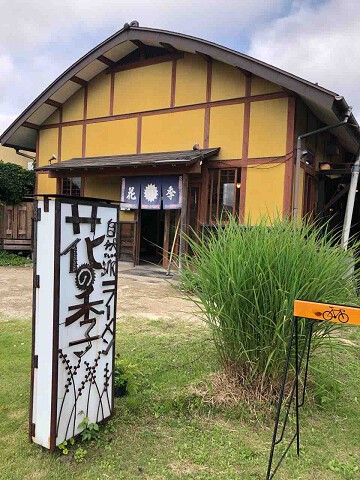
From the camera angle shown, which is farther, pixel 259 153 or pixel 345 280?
pixel 259 153

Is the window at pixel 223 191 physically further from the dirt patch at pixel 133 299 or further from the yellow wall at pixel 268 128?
the dirt patch at pixel 133 299

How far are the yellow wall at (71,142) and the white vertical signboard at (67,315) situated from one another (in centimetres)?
930

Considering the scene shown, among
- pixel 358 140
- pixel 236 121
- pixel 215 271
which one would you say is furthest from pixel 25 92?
pixel 215 271

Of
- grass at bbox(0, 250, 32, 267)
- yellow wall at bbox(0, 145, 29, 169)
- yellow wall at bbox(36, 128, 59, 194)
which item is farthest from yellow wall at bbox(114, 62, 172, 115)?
yellow wall at bbox(0, 145, 29, 169)

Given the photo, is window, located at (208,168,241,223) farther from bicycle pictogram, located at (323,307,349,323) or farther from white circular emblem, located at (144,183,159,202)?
bicycle pictogram, located at (323,307,349,323)

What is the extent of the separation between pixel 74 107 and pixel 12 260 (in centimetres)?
496

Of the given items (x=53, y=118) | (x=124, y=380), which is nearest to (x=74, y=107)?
(x=53, y=118)

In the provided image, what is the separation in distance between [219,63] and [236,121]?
4.80ft

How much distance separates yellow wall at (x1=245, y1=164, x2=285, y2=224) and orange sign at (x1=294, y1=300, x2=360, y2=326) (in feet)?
20.1

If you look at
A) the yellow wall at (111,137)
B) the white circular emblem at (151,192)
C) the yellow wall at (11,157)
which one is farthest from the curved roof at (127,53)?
the yellow wall at (11,157)

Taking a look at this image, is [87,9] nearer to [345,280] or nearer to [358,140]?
[358,140]

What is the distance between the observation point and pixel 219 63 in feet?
27.2

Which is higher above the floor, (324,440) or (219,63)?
Answer: (219,63)

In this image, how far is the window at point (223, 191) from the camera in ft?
27.0
